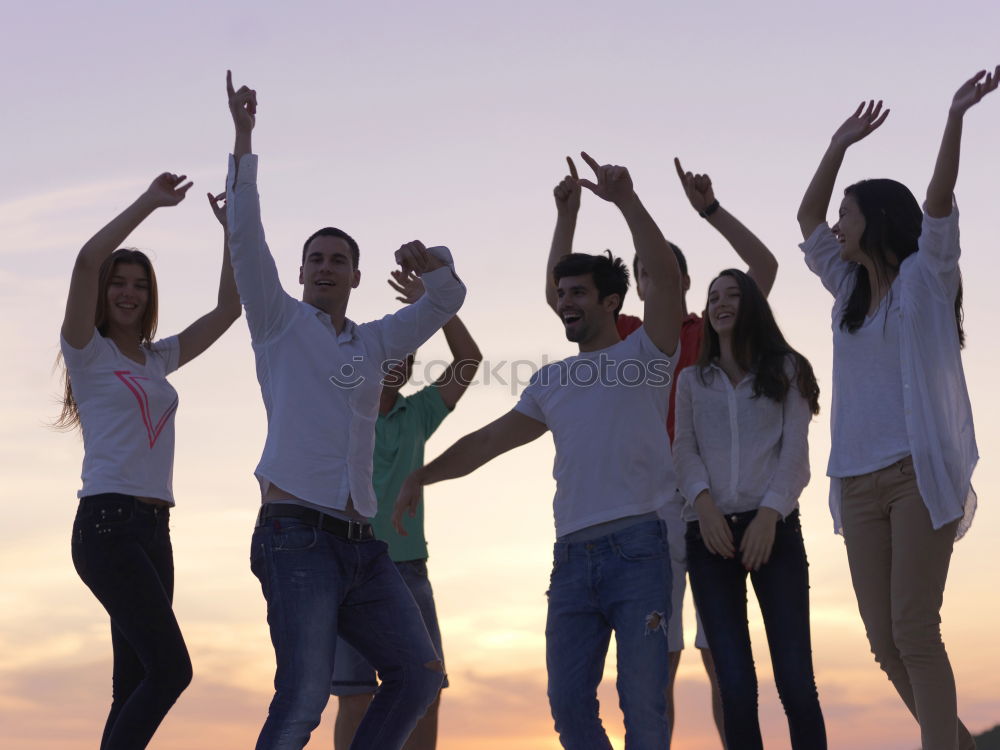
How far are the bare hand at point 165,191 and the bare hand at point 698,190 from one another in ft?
10.4

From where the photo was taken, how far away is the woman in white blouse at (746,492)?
20.2 ft

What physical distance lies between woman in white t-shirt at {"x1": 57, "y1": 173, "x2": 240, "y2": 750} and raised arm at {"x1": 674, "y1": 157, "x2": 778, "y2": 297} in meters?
3.02

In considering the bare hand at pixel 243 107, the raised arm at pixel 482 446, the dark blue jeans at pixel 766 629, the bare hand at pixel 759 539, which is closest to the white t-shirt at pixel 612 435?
the raised arm at pixel 482 446

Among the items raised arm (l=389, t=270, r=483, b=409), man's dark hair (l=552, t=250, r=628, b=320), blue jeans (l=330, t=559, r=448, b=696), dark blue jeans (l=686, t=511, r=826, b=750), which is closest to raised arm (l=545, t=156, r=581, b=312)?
raised arm (l=389, t=270, r=483, b=409)

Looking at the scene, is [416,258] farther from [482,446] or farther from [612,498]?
[612,498]

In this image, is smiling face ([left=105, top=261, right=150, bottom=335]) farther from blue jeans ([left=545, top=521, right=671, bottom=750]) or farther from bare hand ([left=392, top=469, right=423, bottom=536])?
blue jeans ([left=545, top=521, right=671, bottom=750])

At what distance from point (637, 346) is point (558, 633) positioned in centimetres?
158

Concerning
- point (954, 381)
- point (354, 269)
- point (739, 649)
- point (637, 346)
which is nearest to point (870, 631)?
→ point (739, 649)

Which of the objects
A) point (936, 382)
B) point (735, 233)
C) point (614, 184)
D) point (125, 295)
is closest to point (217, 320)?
point (125, 295)

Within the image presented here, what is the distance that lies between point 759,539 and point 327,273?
8.86 ft

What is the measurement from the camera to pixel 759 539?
6.20 metres

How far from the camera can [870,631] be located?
6.29 meters

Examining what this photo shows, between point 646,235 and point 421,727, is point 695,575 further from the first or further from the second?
point 421,727

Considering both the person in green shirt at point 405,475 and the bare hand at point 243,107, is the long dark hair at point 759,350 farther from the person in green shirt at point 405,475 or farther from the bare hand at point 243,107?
the bare hand at point 243,107
